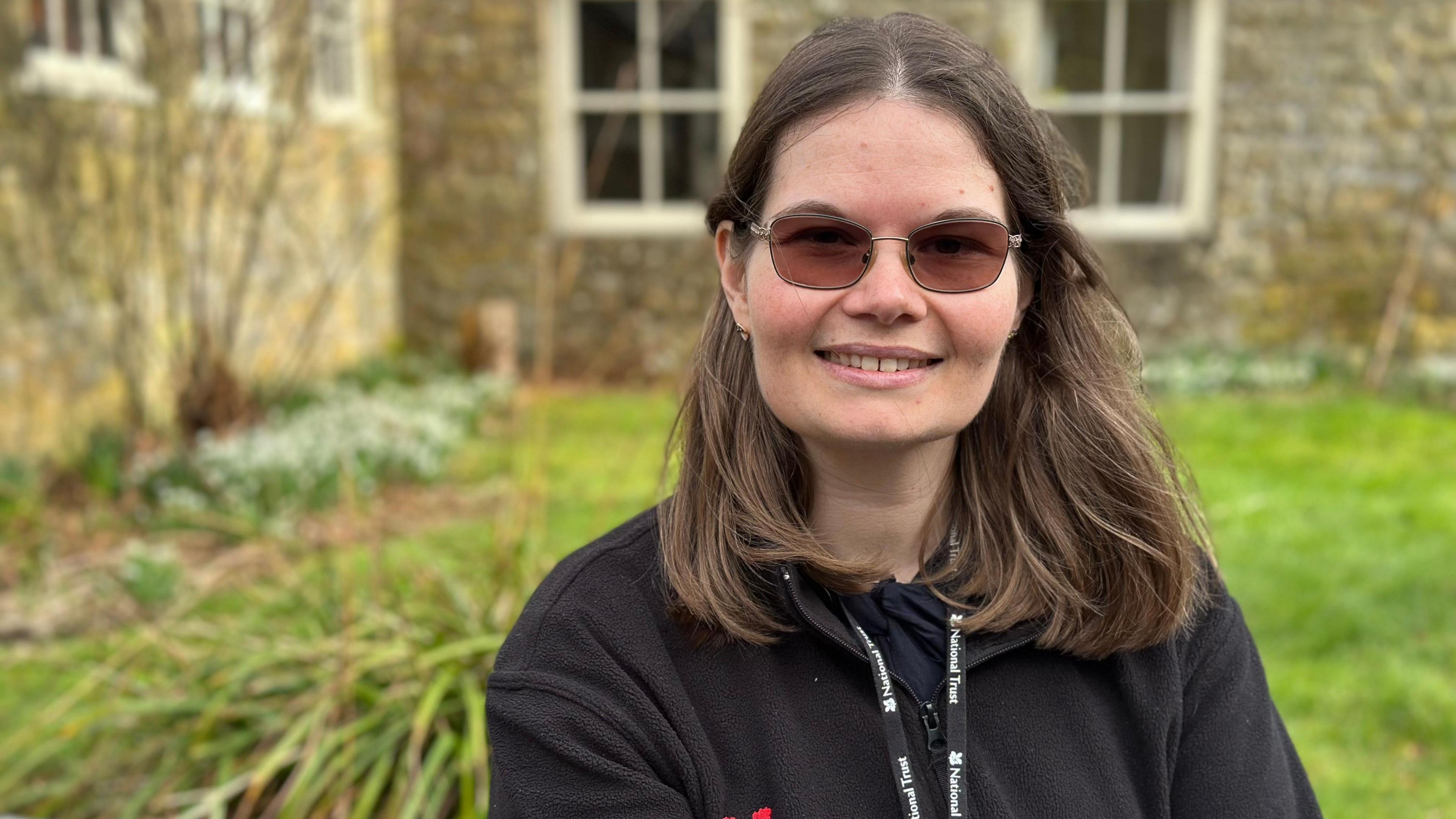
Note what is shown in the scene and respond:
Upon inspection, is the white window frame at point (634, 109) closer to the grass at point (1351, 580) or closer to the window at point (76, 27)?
the window at point (76, 27)

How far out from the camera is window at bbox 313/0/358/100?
22.4 feet

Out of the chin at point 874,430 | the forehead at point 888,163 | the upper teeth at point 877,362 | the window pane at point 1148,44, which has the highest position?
the window pane at point 1148,44

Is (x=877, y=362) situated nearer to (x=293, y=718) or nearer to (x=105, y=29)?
(x=293, y=718)

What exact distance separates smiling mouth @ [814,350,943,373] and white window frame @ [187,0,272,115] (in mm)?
4898

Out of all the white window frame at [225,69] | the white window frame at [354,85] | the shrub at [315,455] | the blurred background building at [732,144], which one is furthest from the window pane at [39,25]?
the blurred background building at [732,144]

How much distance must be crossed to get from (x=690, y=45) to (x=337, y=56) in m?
2.27

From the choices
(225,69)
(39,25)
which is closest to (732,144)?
(225,69)

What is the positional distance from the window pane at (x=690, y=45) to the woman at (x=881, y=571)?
733cm

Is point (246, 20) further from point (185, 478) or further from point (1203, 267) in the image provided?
point (1203, 267)

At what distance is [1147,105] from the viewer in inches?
343

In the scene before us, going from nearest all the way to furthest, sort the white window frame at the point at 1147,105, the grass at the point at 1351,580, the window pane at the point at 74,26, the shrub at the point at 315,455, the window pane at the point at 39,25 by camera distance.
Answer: the grass at the point at 1351,580, the shrub at the point at 315,455, the window pane at the point at 39,25, the window pane at the point at 74,26, the white window frame at the point at 1147,105

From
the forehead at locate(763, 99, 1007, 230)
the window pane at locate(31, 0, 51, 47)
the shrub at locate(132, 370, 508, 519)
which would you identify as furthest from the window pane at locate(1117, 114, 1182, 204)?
the forehead at locate(763, 99, 1007, 230)

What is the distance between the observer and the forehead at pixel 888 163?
1.48m

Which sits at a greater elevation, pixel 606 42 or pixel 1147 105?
pixel 606 42
